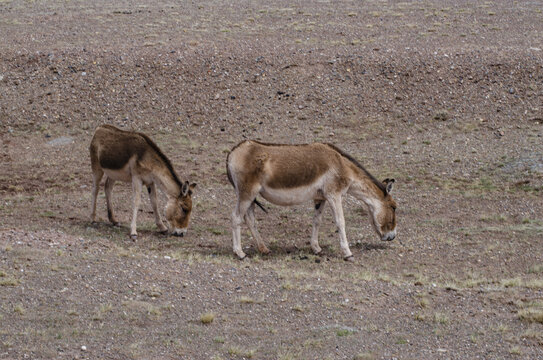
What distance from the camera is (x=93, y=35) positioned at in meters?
33.6

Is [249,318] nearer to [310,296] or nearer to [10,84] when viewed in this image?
[310,296]

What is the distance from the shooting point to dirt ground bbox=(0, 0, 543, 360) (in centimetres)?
1175

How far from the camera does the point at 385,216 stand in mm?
16281

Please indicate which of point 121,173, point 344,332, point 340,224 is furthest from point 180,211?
point 344,332

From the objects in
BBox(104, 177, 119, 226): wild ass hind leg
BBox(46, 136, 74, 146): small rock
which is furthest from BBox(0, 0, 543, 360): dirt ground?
BBox(104, 177, 119, 226): wild ass hind leg

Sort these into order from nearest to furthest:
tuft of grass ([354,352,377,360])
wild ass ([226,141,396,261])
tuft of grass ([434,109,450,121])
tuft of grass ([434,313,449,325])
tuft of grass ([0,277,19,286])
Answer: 1. tuft of grass ([354,352,377,360])
2. tuft of grass ([434,313,449,325])
3. tuft of grass ([0,277,19,286])
4. wild ass ([226,141,396,261])
5. tuft of grass ([434,109,450,121])

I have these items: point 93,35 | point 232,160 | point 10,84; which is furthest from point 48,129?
point 232,160

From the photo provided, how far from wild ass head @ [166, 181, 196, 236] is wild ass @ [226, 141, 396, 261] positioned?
4.27ft

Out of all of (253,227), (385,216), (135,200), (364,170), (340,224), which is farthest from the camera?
(135,200)

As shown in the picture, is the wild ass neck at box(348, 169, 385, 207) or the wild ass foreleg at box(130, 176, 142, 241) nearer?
the wild ass neck at box(348, 169, 385, 207)

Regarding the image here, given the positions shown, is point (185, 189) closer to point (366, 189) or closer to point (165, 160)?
point (165, 160)

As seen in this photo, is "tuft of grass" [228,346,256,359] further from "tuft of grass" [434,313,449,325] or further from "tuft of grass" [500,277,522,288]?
"tuft of grass" [500,277,522,288]

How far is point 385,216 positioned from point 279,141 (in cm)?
914

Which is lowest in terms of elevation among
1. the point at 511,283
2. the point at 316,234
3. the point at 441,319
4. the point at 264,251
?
the point at 264,251
